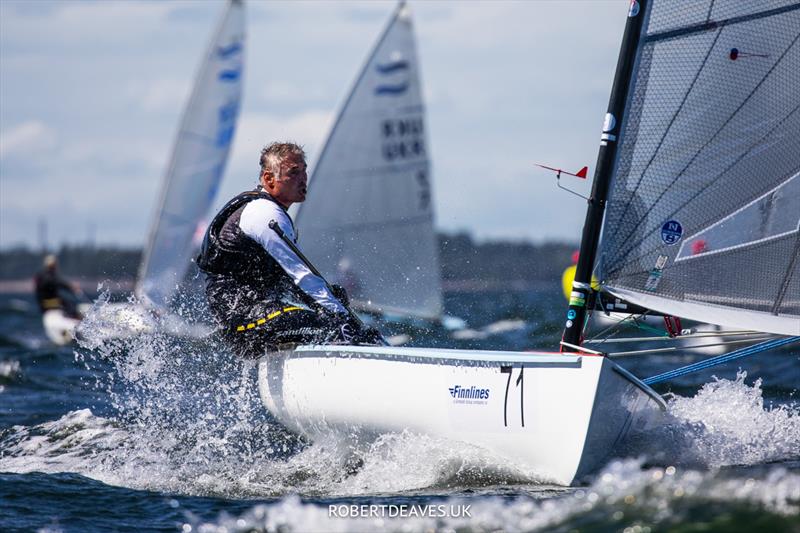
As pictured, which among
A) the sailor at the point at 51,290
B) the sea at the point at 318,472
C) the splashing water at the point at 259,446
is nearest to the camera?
the sea at the point at 318,472

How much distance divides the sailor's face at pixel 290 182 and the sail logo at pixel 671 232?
1.65 metres

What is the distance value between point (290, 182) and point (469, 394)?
1.38 meters

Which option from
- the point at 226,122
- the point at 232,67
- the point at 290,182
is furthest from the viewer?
the point at 232,67

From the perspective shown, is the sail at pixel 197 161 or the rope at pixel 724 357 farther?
the sail at pixel 197 161

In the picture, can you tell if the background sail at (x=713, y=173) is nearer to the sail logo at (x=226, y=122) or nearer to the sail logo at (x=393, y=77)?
the sail logo at (x=393, y=77)

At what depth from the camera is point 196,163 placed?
13.6m

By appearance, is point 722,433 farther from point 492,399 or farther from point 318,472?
point 318,472

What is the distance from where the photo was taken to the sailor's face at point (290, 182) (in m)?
4.85

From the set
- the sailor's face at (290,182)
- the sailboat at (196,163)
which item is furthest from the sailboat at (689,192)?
the sailboat at (196,163)

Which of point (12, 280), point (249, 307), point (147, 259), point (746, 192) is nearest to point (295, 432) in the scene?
Result: point (249, 307)

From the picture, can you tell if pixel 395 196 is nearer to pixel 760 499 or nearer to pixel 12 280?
pixel 760 499

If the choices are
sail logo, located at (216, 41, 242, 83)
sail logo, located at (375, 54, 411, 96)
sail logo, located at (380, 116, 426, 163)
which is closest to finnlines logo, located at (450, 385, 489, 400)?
sail logo, located at (380, 116, 426, 163)

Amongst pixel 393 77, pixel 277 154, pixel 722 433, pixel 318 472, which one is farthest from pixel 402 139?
pixel 722 433

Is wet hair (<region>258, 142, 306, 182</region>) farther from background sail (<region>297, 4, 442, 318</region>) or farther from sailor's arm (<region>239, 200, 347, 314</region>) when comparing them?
background sail (<region>297, 4, 442, 318</region>)
